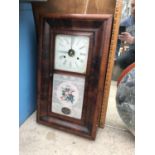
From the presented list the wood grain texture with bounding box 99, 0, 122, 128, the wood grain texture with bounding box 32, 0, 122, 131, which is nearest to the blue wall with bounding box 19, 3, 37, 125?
the wood grain texture with bounding box 32, 0, 122, 131

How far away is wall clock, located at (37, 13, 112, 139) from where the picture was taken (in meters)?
0.78

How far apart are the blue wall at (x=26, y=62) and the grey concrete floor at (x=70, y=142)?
109mm

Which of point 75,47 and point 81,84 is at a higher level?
point 75,47

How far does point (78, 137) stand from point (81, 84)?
0.32 m

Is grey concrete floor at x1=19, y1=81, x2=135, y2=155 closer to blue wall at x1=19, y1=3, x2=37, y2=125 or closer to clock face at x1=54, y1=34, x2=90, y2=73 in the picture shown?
blue wall at x1=19, y1=3, x2=37, y2=125

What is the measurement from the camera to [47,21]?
2.77 ft

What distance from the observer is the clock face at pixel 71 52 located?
826mm

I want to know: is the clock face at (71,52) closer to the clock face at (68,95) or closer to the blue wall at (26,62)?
the clock face at (68,95)

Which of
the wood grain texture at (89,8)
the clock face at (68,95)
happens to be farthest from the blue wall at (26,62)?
the clock face at (68,95)

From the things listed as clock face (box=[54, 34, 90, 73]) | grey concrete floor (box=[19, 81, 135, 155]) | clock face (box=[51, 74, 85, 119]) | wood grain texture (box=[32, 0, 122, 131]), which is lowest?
grey concrete floor (box=[19, 81, 135, 155])
